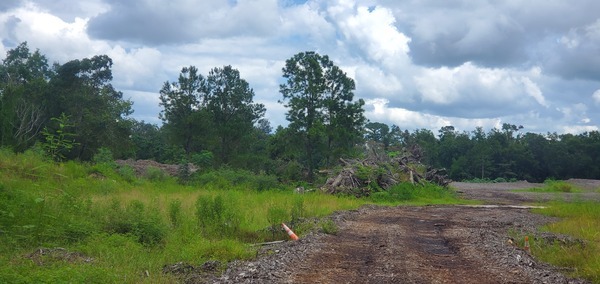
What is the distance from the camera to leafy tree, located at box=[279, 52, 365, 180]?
112 ft

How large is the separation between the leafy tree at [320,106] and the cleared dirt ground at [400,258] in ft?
61.2

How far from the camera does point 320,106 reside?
114ft

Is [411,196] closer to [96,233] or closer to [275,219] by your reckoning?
[275,219]

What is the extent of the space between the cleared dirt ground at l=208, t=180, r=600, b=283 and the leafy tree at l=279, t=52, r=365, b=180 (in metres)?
18.7

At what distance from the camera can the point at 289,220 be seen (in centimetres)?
1411

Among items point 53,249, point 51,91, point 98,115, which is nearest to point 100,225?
point 53,249

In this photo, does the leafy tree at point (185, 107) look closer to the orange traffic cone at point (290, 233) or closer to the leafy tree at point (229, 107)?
the leafy tree at point (229, 107)

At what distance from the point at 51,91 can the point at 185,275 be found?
3758cm

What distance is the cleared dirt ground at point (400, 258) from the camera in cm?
849

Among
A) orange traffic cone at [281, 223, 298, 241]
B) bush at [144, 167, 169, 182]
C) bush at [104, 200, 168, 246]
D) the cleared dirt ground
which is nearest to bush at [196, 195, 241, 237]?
orange traffic cone at [281, 223, 298, 241]

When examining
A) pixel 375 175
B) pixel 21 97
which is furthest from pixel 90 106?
pixel 375 175

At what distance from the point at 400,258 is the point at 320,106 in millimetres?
24917

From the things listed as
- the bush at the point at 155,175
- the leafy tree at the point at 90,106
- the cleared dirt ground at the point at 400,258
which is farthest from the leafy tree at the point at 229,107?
the cleared dirt ground at the point at 400,258

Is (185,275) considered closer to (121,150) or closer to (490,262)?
(490,262)
